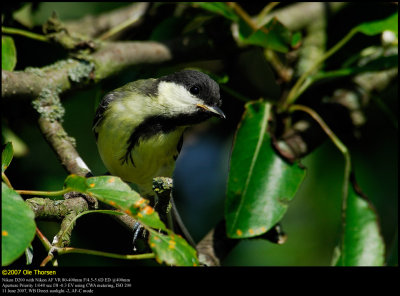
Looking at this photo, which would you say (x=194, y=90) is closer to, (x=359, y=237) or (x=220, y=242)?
(x=220, y=242)

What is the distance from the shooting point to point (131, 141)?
11.1 feet

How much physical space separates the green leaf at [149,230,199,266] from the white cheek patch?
1.56m

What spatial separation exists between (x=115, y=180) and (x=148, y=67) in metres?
2.16

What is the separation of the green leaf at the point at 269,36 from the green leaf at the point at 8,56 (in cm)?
151

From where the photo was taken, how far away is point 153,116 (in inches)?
133

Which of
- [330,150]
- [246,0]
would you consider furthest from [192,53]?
[330,150]

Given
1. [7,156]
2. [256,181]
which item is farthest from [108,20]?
[7,156]

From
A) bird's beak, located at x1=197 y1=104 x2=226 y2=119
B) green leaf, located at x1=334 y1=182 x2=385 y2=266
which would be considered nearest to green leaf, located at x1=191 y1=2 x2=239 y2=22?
bird's beak, located at x1=197 y1=104 x2=226 y2=119

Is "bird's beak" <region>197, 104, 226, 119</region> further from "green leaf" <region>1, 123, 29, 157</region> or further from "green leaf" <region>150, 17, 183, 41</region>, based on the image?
"green leaf" <region>1, 123, 29, 157</region>

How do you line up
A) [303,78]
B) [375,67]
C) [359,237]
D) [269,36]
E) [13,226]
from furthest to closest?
1. [303,78]
2. [375,67]
3. [269,36]
4. [359,237]
5. [13,226]

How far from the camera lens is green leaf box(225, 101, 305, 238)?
3.18 metres

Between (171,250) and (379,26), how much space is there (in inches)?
104

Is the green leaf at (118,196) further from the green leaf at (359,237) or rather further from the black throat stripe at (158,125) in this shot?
the green leaf at (359,237)

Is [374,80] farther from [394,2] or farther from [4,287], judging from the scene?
[4,287]
